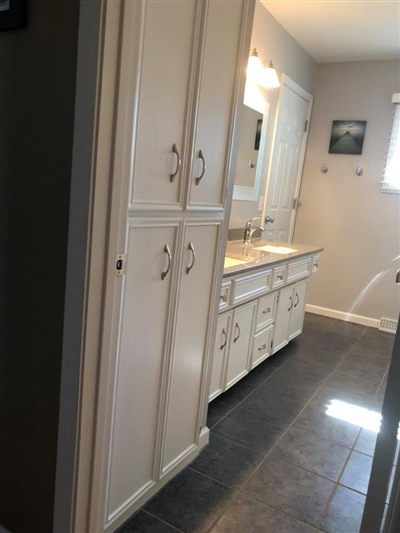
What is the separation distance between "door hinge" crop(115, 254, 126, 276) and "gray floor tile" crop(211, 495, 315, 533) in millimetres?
1050

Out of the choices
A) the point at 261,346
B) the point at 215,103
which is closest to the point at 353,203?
the point at 261,346

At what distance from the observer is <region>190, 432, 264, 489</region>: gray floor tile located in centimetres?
184

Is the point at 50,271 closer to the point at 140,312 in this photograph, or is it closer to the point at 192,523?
the point at 140,312

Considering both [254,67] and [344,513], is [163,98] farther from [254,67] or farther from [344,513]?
[254,67]

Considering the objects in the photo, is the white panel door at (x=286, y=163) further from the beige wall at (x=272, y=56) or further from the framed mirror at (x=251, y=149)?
the framed mirror at (x=251, y=149)

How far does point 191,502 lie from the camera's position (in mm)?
1664

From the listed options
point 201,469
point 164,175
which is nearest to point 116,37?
point 164,175

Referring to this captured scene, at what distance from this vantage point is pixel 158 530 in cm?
151

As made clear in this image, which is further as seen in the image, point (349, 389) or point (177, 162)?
point (349, 389)

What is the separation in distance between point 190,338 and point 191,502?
65cm

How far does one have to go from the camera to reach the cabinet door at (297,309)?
3297 mm

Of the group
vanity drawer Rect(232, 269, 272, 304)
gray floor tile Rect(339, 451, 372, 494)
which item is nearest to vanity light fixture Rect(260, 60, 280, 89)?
vanity drawer Rect(232, 269, 272, 304)

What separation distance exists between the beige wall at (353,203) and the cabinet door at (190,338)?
118 inches

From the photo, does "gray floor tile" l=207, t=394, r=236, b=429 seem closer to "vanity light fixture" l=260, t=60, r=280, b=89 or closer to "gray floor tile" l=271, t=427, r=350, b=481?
"gray floor tile" l=271, t=427, r=350, b=481
